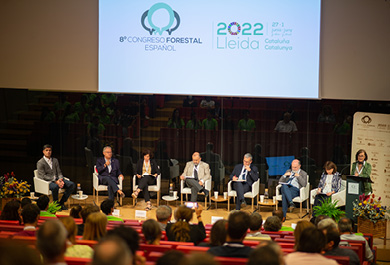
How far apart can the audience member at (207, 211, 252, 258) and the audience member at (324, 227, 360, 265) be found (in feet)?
2.86

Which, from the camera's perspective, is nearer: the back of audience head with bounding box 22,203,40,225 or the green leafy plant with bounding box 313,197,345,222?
the back of audience head with bounding box 22,203,40,225

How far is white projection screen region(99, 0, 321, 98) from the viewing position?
797cm

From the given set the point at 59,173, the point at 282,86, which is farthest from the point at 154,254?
the point at 59,173

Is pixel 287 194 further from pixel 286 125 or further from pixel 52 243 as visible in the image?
pixel 52 243

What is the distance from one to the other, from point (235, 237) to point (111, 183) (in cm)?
552

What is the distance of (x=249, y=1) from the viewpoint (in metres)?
8.01

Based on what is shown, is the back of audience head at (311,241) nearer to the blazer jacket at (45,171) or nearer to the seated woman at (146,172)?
the seated woman at (146,172)

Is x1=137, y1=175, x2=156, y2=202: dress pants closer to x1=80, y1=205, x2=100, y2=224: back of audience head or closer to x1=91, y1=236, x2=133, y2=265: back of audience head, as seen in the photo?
x1=80, y1=205, x2=100, y2=224: back of audience head

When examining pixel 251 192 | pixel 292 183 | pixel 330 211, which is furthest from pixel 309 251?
pixel 251 192

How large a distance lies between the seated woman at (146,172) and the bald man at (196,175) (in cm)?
52

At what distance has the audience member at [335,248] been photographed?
156 inches

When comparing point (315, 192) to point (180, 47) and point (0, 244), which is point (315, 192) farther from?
point (0, 244)

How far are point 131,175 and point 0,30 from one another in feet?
12.0

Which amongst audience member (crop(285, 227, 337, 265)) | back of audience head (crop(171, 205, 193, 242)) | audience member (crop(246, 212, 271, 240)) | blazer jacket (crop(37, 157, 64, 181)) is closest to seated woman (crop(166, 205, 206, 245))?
back of audience head (crop(171, 205, 193, 242))
